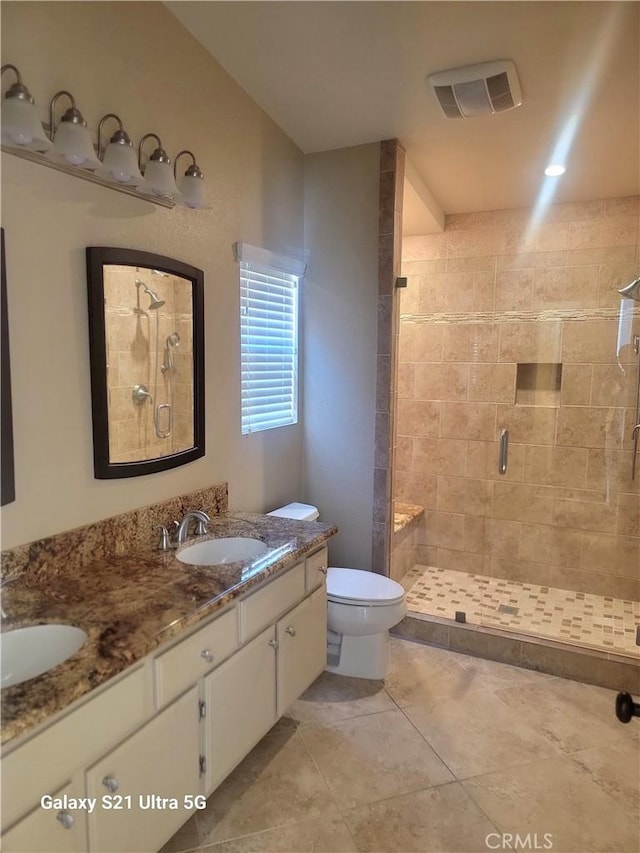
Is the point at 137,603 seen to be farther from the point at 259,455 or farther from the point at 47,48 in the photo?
the point at 47,48

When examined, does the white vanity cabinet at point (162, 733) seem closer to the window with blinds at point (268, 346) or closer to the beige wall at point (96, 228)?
the beige wall at point (96, 228)

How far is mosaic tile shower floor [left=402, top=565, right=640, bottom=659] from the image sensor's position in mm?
2941

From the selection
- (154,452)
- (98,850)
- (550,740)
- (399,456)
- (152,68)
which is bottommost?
(550,740)

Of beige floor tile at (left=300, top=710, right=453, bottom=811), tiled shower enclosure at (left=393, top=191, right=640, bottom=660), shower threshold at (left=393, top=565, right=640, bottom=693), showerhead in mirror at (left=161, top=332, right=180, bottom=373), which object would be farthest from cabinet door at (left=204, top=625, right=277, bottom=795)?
tiled shower enclosure at (left=393, top=191, right=640, bottom=660)

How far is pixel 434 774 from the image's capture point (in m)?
2.02

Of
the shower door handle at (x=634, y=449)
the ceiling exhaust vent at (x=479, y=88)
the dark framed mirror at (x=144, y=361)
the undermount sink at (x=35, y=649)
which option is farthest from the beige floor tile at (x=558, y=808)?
the ceiling exhaust vent at (x=479, y=88)

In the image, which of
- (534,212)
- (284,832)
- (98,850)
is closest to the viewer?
(98,850)

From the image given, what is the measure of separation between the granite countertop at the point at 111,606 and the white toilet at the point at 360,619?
596 mm

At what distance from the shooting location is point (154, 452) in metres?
2.02

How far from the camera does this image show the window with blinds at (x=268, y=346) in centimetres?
258

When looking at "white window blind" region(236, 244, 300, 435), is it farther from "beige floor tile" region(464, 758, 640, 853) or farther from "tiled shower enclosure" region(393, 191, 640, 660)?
"beige floor tile" region(464, 758, 640, 853)

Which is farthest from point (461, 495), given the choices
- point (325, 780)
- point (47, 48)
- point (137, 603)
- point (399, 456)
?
point (47, 48)

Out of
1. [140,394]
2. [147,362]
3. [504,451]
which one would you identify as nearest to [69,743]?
[140,394]

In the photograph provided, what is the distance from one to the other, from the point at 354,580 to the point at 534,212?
2.82 metres
